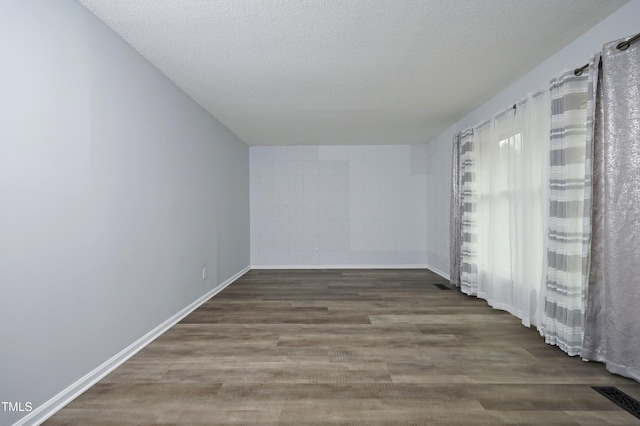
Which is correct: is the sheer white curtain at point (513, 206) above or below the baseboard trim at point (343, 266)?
above

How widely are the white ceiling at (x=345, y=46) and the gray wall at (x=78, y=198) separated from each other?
401 millimetres

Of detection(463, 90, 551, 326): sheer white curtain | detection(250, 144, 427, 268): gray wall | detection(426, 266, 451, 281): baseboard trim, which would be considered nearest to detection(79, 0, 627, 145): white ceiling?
detection(463, 90, 551, 326): sheer white curtain

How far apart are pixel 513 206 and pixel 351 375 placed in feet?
8.19

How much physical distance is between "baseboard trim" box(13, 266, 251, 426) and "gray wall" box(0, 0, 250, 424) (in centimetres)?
4

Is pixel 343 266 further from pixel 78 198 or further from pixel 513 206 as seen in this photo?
pixel 78 198

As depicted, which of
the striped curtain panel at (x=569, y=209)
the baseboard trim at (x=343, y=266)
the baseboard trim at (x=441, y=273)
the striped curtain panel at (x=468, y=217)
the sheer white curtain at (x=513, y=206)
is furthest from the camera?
the baseboard trim at (x=343, y=266)

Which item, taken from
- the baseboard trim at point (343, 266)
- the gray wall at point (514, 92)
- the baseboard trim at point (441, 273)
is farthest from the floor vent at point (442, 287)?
the baseboard trim at point (343, 266)

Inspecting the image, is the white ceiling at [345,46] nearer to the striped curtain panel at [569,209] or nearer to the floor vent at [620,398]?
the striped curtain panel at [569,209]

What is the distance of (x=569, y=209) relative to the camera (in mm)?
2596

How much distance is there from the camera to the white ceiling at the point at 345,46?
2264 mm

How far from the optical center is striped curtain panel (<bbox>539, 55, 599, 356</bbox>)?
Result: 8.09 ft

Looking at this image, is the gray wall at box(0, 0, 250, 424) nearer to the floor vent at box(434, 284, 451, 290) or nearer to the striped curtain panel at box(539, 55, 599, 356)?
the striped curtain panel at box(539, 55, 599, 356)

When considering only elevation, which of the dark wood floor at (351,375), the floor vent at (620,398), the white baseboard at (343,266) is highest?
the floor vent at (620,398)

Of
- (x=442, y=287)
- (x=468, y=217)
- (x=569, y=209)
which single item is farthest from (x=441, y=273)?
(x=569, y=209)
